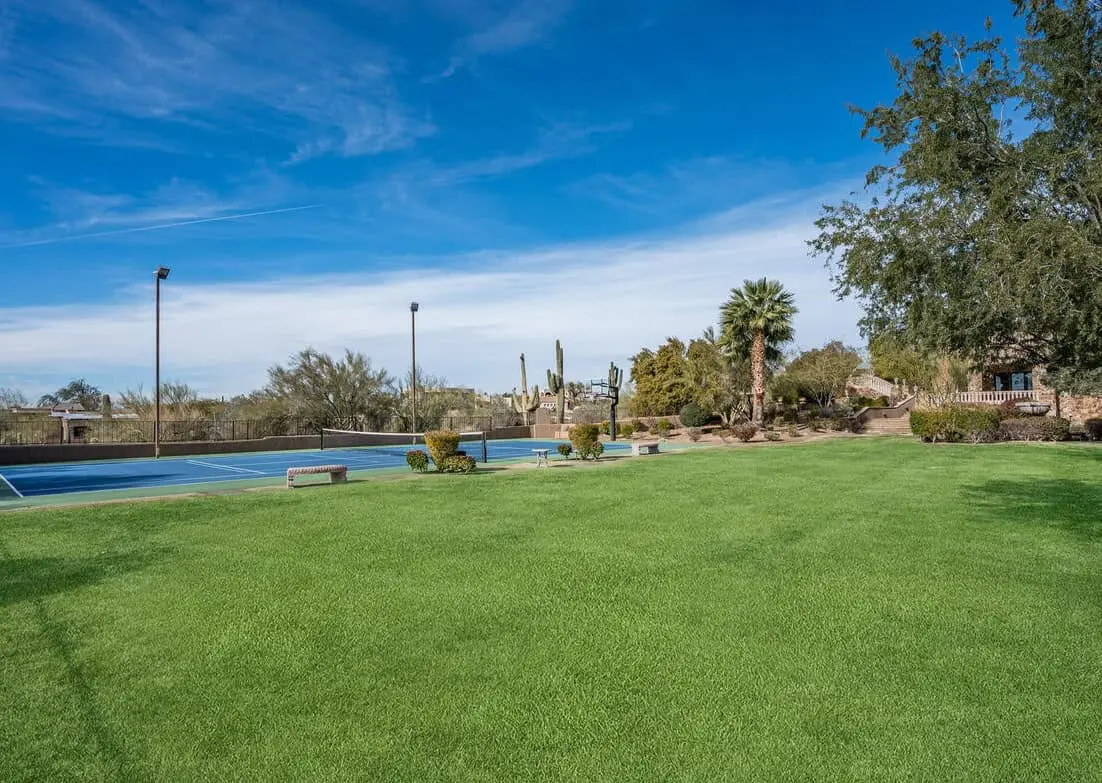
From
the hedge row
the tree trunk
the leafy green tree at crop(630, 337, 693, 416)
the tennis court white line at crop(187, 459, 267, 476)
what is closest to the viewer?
the tennis court white line at crop(187, 459, 267, 476)

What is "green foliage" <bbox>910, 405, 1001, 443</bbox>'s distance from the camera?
29.5 m

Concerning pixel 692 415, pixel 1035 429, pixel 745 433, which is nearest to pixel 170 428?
pixel 745 433

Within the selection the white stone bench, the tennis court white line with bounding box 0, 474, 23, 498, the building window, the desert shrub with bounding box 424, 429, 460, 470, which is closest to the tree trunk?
the building window

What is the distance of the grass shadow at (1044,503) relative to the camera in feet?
35.5

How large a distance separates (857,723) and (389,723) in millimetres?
2791

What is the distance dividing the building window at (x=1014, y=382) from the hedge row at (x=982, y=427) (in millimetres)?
17751

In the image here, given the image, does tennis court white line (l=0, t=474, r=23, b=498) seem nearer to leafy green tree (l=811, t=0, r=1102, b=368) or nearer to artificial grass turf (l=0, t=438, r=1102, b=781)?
artificial grass turf (l=0, t=438, r=1102, b=781)

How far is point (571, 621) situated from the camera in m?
6.09

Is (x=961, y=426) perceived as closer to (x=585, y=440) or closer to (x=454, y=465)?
(x=585, y=440)

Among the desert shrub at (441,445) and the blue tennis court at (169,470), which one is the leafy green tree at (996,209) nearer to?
the desert shrub at (441,445)

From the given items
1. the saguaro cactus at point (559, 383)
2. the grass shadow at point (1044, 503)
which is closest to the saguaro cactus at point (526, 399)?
the saguaro cactus at point (559, 383)

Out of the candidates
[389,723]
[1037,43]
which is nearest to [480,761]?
[389,723]

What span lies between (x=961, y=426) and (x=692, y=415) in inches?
590

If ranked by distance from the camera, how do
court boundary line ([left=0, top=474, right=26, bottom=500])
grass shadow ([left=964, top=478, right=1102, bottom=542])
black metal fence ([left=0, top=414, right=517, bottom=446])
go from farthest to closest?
black metal fence ([left=0, top=414, right=517, bottom=446]) → court boundary line ([left=0, top=474, right=26, bottom=500]) → grass shadow ([left=964, top=478, right=1102, bottom=542])
